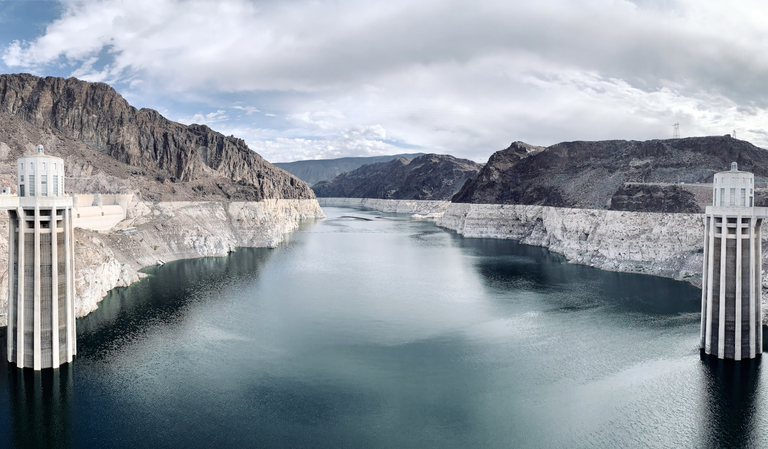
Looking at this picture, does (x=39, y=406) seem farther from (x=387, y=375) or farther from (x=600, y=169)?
(x=600, y=169)

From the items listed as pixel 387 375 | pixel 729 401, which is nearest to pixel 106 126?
pixel 387 375

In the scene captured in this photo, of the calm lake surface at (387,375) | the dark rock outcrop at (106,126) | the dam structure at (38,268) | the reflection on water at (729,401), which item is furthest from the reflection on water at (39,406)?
the dark rock outcrop at (106,126)

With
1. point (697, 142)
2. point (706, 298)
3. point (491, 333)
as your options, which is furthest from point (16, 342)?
point (697, 142)

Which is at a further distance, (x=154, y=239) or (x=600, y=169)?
(x=600, y=169)

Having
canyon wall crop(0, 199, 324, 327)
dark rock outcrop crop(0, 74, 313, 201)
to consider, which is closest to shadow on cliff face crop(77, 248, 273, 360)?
canyon wall crop(0, 199, 324, 327)

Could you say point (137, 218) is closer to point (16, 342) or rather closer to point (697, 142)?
point (16, 342)

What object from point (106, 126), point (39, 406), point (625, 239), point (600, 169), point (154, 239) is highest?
point (106, 126)

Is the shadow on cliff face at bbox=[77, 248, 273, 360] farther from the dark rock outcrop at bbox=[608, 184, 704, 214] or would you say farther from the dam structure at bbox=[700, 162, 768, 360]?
the dark rock outcrop at bbox=[608, 184, 704, 214]
